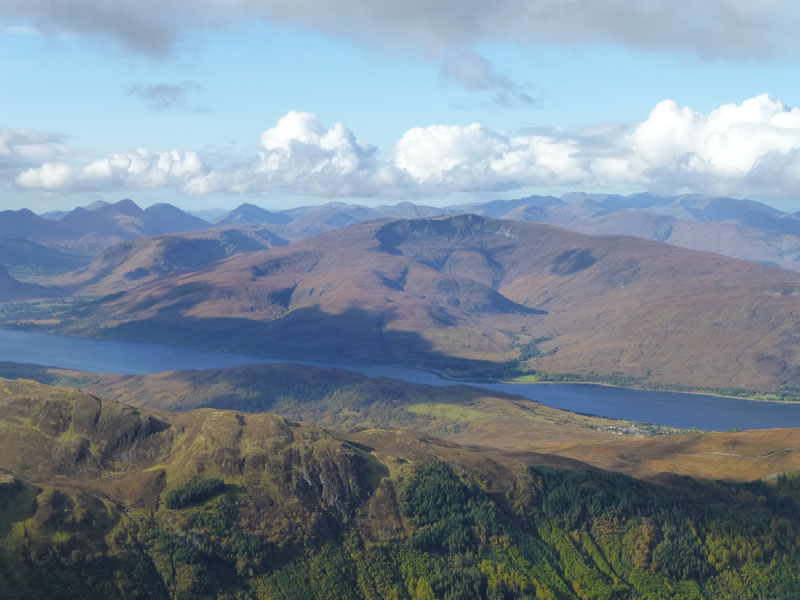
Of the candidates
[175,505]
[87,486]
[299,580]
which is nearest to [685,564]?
[299,580]

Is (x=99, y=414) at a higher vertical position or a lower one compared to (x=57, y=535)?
higher

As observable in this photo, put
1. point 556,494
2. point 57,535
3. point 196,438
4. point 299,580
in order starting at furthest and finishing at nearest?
1. point 556,494
2. point 196,438
3. point 299,580
4. point 57,535

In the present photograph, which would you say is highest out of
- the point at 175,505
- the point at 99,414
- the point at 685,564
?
the point at 99,414

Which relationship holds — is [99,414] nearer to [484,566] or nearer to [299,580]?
[299,580]

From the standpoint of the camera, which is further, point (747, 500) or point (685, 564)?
point (747, 500)

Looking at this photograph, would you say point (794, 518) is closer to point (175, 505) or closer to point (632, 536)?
point (632, 536)

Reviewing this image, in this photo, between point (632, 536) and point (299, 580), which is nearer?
point (299, 580)

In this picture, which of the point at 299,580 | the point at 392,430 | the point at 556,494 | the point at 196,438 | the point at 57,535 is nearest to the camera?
the point at 57,535

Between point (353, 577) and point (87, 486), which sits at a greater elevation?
point (87, 486)

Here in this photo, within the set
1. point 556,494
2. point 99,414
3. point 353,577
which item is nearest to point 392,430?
point 556,494
